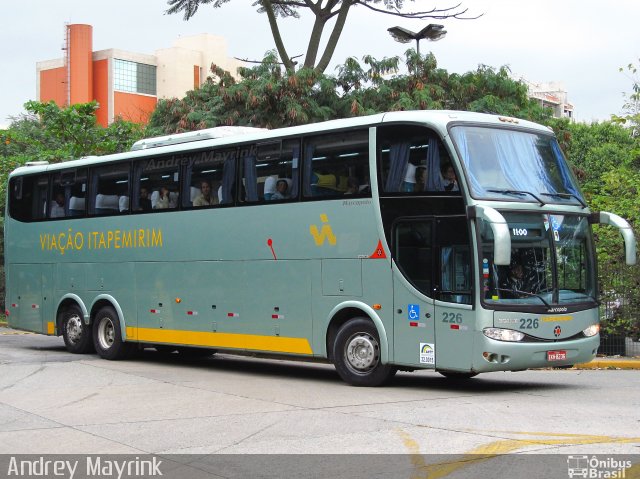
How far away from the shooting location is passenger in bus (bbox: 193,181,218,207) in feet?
55.3

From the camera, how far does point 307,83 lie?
86.9 feet

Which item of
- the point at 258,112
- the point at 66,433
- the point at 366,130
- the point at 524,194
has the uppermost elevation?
the point at 258,112

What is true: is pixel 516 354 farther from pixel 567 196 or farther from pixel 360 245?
pixel 360 245

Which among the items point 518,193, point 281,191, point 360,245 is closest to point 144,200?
point 281,191

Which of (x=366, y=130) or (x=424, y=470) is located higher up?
(x=366, y=130)

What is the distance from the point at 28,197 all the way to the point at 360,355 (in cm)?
1052

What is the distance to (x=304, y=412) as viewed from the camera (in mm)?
11414

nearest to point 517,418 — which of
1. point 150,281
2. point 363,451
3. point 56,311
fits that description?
point 363,451

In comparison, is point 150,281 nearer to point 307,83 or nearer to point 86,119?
point 307,83

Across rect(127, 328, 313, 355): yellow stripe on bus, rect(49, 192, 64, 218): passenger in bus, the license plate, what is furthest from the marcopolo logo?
rect(49, 192, 64, 218): passenger in bus

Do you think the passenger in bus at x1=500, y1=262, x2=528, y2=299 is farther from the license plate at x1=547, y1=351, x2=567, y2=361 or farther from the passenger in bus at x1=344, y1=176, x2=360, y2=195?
the passenger in bus at x1=344, y1=176, x2=360, y2=195

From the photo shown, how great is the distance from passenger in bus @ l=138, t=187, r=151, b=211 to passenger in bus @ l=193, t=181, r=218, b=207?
1.47m

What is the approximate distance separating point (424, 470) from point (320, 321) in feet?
23.4

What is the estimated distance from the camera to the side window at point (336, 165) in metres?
14.2
